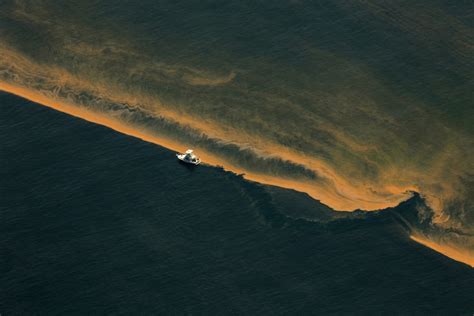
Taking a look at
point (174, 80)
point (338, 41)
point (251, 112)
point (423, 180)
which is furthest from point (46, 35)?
point (423, 180)

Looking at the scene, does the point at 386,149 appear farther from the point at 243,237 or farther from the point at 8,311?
the point at 8,311

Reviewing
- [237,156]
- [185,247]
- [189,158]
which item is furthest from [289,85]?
[185,247]

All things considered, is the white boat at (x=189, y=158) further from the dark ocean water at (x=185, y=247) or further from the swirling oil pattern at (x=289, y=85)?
the swirling oil pattern at (x=289, y=85)

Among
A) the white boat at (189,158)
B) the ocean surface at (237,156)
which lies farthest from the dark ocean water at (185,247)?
the white boat at (189,158)

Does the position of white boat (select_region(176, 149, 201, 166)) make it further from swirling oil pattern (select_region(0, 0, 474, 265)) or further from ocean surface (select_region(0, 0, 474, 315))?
swirling oil pattern (select_region(0, 0, 474, 265))

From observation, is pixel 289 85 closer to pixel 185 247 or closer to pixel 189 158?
pixel 189 158

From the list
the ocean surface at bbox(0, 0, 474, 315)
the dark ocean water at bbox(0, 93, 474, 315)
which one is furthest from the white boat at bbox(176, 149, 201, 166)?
the ocean surface at bbox(0, 0, 474, 315)
